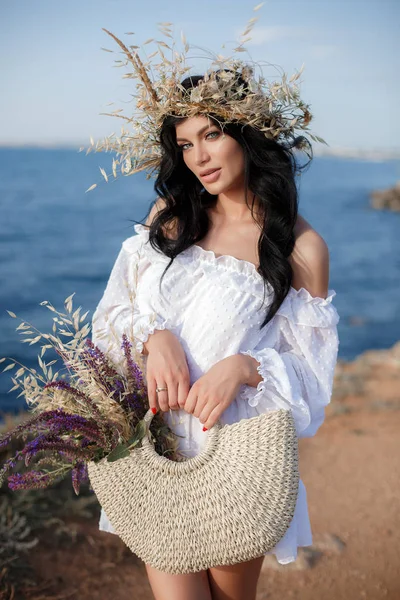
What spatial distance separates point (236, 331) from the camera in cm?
229

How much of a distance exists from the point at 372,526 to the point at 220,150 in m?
3.24

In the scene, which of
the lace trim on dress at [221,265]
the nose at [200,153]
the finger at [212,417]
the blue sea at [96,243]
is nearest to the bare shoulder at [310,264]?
the lace trim on dress at [221,265]

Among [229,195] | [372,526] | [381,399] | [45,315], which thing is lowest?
[45,315]

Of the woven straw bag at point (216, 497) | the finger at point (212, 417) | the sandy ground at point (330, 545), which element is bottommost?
the sandy ground at point (330, 545)

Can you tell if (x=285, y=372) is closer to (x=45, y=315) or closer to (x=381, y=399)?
(x=381, y=399)

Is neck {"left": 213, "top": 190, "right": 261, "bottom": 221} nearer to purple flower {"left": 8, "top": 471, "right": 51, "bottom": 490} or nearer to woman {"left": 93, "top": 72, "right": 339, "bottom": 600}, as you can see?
woman {"left": 93, "top": 72, "right": 339, "bottom": 600}

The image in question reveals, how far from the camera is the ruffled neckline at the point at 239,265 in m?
2.35

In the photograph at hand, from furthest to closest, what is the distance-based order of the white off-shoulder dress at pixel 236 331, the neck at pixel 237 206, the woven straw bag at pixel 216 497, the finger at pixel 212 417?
1. the neck at pixel 237 206
2. the white off-shoulder dress at pixel 236 331
3. the finger at pixel 212 417
4. the woven straw bag at pixel 216 497

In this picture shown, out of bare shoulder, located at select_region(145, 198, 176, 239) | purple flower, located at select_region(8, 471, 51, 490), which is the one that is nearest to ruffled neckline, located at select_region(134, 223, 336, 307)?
Result: bare shoulder, located at select_region(145, 198, 176, 239)

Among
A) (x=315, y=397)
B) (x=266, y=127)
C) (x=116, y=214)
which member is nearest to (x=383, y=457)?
(x=315, y=397)

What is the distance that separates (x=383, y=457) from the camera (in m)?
5.39

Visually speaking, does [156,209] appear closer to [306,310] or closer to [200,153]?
[200,153]

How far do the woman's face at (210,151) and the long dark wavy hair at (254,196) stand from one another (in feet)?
0.09

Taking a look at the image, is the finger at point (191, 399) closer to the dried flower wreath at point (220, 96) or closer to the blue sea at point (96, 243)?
the dried flower wreath at point (220, 96)
